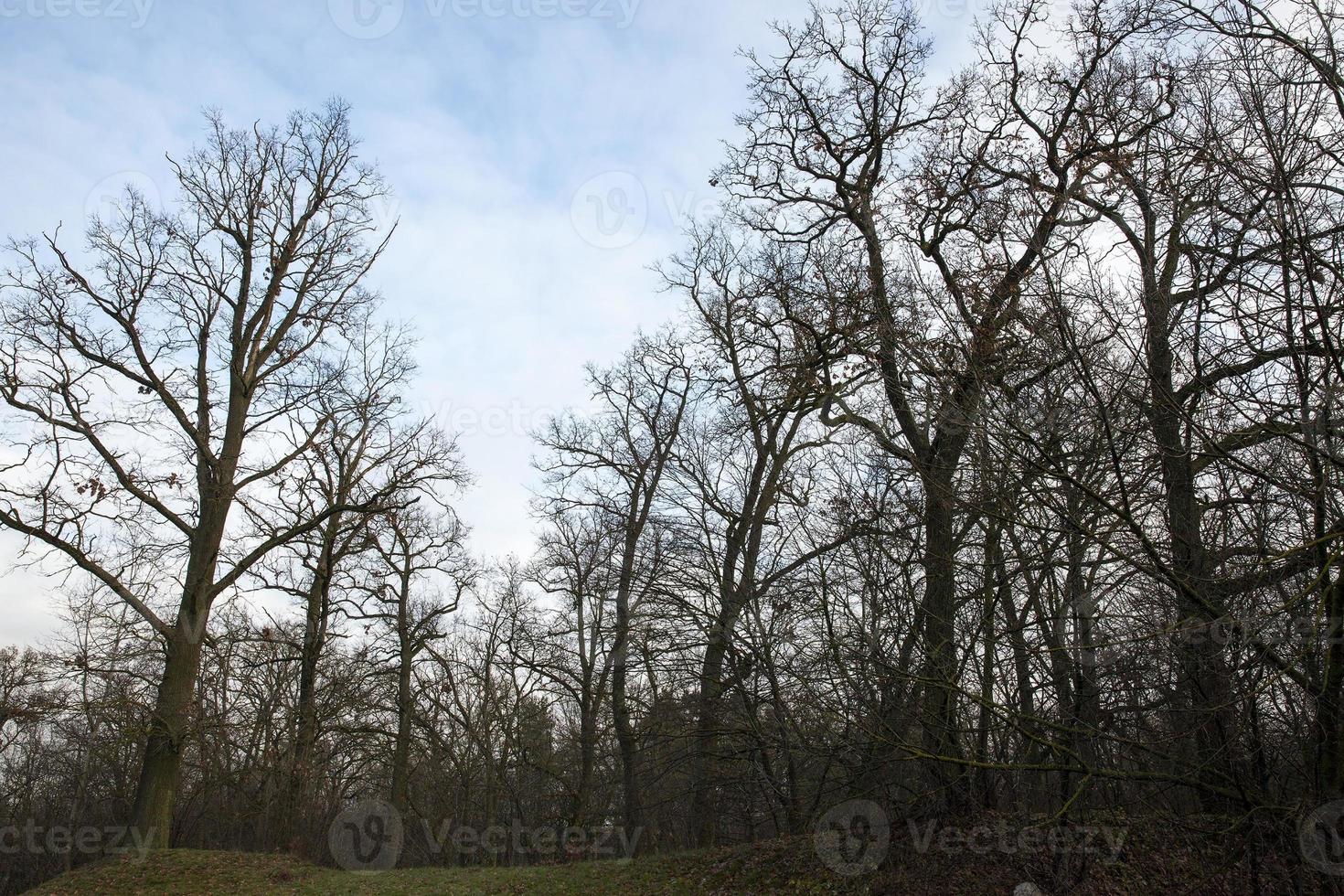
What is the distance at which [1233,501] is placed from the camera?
254 inches

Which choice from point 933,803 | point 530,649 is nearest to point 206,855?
point 530,649

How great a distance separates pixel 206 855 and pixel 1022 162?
50.8 ft
